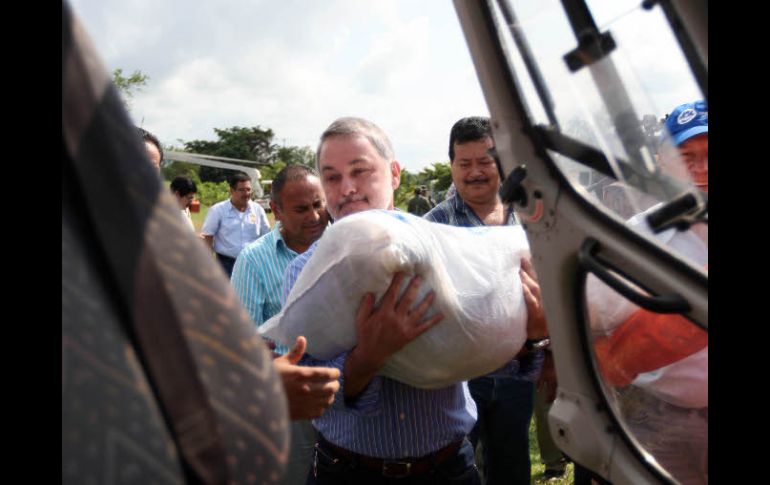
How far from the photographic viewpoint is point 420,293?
1426 mm

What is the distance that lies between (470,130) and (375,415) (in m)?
2.20

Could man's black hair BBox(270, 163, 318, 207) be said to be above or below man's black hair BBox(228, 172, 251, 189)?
below

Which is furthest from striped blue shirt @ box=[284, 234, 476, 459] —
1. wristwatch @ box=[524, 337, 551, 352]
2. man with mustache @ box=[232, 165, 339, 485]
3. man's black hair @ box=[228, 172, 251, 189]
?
man's black hair @ box=[228, 172, 251, 189]

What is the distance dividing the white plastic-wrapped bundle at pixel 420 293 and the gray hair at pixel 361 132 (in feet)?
1.55

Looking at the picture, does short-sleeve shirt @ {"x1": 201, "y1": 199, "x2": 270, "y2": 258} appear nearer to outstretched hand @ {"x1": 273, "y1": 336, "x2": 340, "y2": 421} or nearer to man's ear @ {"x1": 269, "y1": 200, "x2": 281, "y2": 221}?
man's ear @ {"x1": 269, "y1": 200, "x2": 281, "y2": 221}

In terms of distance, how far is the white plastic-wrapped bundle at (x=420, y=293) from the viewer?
4.52ft

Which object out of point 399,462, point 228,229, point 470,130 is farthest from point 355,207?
point 228,229

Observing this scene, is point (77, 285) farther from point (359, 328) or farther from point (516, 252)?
point (516, 252)

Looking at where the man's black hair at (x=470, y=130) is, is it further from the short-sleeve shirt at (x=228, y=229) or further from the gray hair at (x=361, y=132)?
the short-sleeve shirt at (x=228, y=229)

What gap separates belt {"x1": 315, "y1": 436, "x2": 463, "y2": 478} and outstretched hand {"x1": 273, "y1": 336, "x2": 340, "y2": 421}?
0.54 metres

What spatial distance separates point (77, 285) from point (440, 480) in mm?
1536

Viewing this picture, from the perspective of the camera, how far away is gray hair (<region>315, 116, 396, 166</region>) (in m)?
1.88
